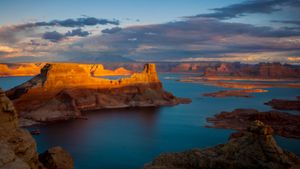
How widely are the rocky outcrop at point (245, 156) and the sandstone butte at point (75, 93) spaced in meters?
32.9

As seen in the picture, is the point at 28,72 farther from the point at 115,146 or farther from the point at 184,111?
the point at 115,146

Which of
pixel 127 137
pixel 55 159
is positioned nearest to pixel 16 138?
pixel 55 159

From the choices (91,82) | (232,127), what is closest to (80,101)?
(91,82)

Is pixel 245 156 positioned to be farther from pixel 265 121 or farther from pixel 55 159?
pixel 265 121

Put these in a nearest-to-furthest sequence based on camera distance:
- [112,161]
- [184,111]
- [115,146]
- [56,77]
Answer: [112,161]
[115,146]
[56,77]
[184,111]

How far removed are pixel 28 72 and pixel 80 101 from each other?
14963 centimetres

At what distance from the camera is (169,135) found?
38.5m

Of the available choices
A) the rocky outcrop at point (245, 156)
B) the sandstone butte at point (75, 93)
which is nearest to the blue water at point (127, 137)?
the sandstone butte at point (75, 93)

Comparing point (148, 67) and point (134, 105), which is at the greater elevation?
point (148, 67)

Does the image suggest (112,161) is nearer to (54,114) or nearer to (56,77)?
(54,114)

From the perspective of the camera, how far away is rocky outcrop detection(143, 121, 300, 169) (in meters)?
14.5

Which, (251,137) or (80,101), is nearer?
(251,137)

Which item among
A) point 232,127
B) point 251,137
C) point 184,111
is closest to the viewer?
point 251,137

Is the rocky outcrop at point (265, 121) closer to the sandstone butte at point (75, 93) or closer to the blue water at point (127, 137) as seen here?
the blue water at point (127, 137)
